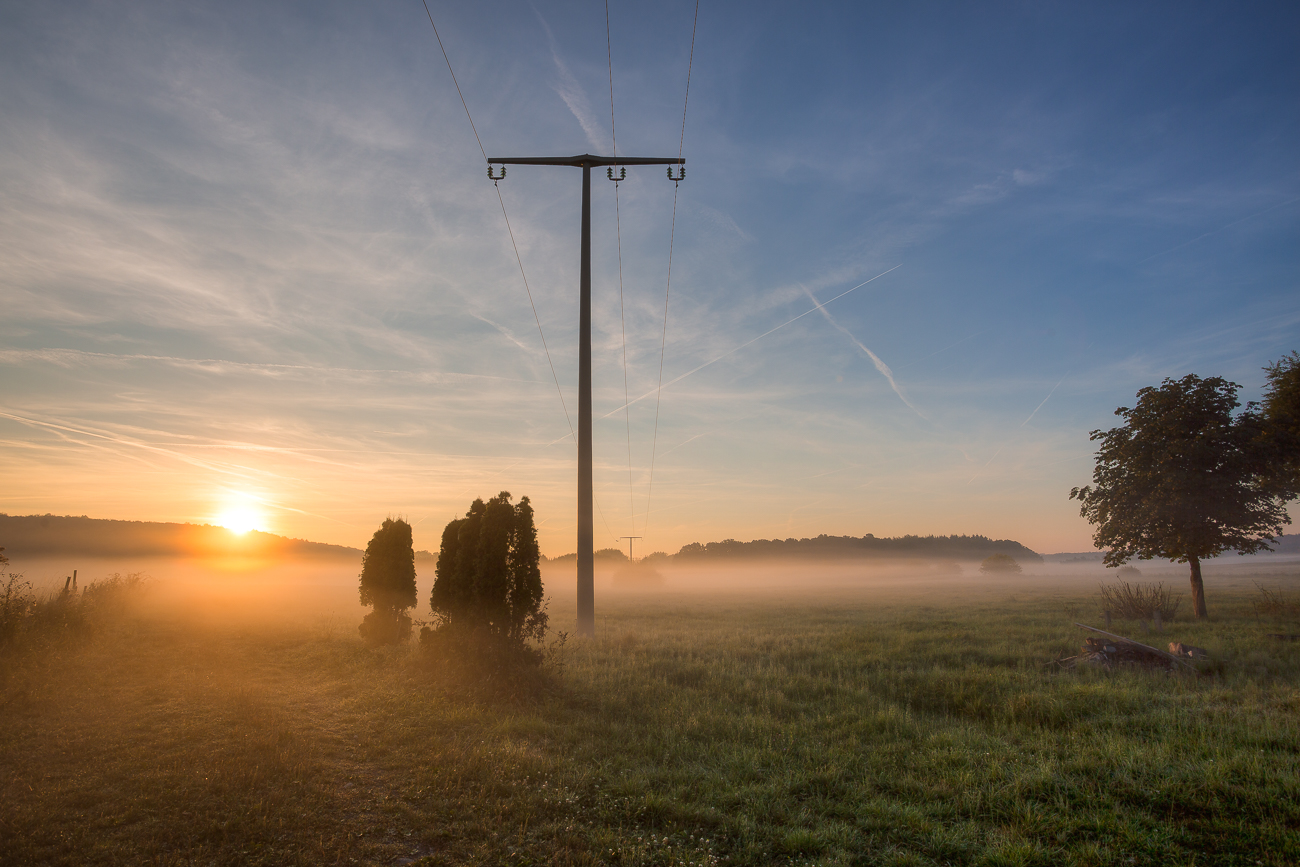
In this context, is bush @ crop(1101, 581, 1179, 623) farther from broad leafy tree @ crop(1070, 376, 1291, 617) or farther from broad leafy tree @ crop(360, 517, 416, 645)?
broad leafy tree @ crop(360, 517, 416, 645)

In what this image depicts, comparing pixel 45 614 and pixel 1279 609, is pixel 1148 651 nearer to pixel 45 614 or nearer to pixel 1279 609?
pixel 1279 609

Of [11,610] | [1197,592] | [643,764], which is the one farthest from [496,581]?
[1197,592]

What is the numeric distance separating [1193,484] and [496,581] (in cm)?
2667

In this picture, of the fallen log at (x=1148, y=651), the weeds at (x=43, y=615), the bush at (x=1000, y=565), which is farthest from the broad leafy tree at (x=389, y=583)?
the bush at (x=1000, y=565)

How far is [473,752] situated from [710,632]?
16.3 metres

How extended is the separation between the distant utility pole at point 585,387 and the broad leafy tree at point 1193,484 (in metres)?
22.3

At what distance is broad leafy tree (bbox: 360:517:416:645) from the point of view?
58.7ft

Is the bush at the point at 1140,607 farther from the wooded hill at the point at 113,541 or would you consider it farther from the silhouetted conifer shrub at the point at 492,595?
the wooded hill at the point at 113,541

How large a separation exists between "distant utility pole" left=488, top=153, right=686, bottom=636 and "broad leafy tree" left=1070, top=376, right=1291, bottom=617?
2233 cm

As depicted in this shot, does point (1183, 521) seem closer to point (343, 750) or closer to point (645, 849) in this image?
point (645, 849)

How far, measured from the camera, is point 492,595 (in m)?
13.5

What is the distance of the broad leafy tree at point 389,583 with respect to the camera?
17906 millimetres

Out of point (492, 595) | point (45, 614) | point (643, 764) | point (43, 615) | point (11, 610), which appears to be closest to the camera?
point (643, 764)

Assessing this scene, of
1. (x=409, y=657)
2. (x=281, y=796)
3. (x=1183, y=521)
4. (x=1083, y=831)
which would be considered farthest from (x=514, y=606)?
(x=1183, y=521)
